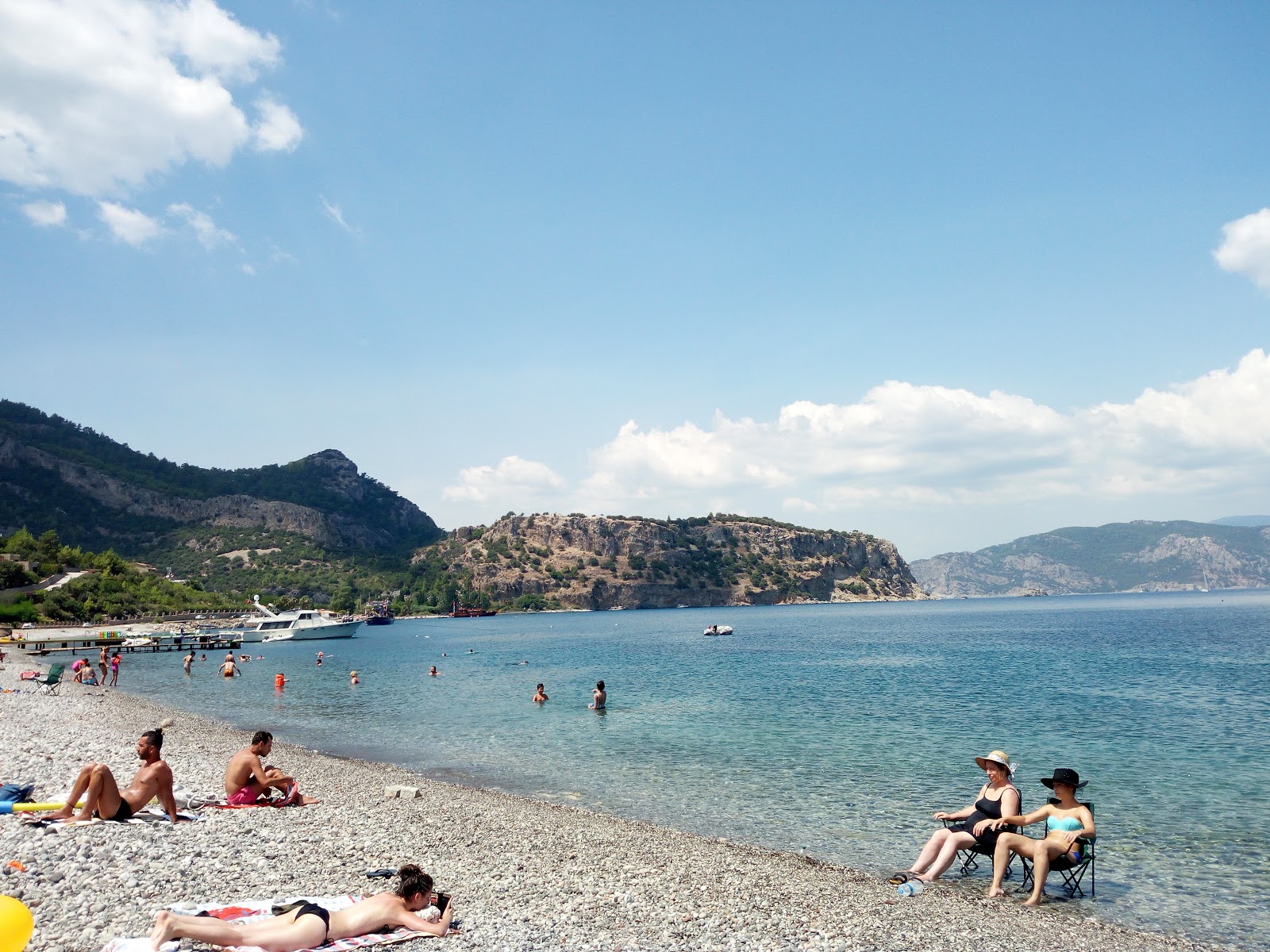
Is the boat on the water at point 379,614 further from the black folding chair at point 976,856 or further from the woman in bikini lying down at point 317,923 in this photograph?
the woman in bikini lying down at point 317,923

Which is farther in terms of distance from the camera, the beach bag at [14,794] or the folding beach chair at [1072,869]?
the beach bag at [14,794]

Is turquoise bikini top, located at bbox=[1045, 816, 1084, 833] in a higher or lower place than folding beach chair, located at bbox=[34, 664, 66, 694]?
lower

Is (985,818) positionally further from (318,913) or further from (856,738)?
(856,738)

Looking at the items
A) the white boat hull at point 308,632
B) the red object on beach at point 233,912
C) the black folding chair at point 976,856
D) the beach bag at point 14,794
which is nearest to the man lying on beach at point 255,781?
the beach bag at point 14,794

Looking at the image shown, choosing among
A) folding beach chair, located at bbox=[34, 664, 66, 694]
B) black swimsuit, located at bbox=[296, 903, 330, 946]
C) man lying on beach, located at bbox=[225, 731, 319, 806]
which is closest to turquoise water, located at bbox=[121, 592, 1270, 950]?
folding beach chair, located at bbox=[34, 664, 66, 694]

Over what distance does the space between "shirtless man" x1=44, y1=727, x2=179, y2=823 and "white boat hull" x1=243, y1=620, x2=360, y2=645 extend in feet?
275

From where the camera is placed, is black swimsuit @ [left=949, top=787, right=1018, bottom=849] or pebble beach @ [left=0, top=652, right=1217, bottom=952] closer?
pebble beach @ [left=0, top=652, right=1217, bottom=952]

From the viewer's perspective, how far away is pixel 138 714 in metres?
29.6

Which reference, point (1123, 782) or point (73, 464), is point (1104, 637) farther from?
point (73, 464)

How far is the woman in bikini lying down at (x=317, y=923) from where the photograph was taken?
281 inches

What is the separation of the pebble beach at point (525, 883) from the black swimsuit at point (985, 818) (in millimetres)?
617

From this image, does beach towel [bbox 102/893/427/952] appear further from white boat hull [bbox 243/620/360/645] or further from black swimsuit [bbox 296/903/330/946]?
white boat hull [bbox 243/620/360/645]

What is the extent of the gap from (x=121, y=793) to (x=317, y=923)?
7.31m

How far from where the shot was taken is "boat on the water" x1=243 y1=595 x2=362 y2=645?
9362cm
